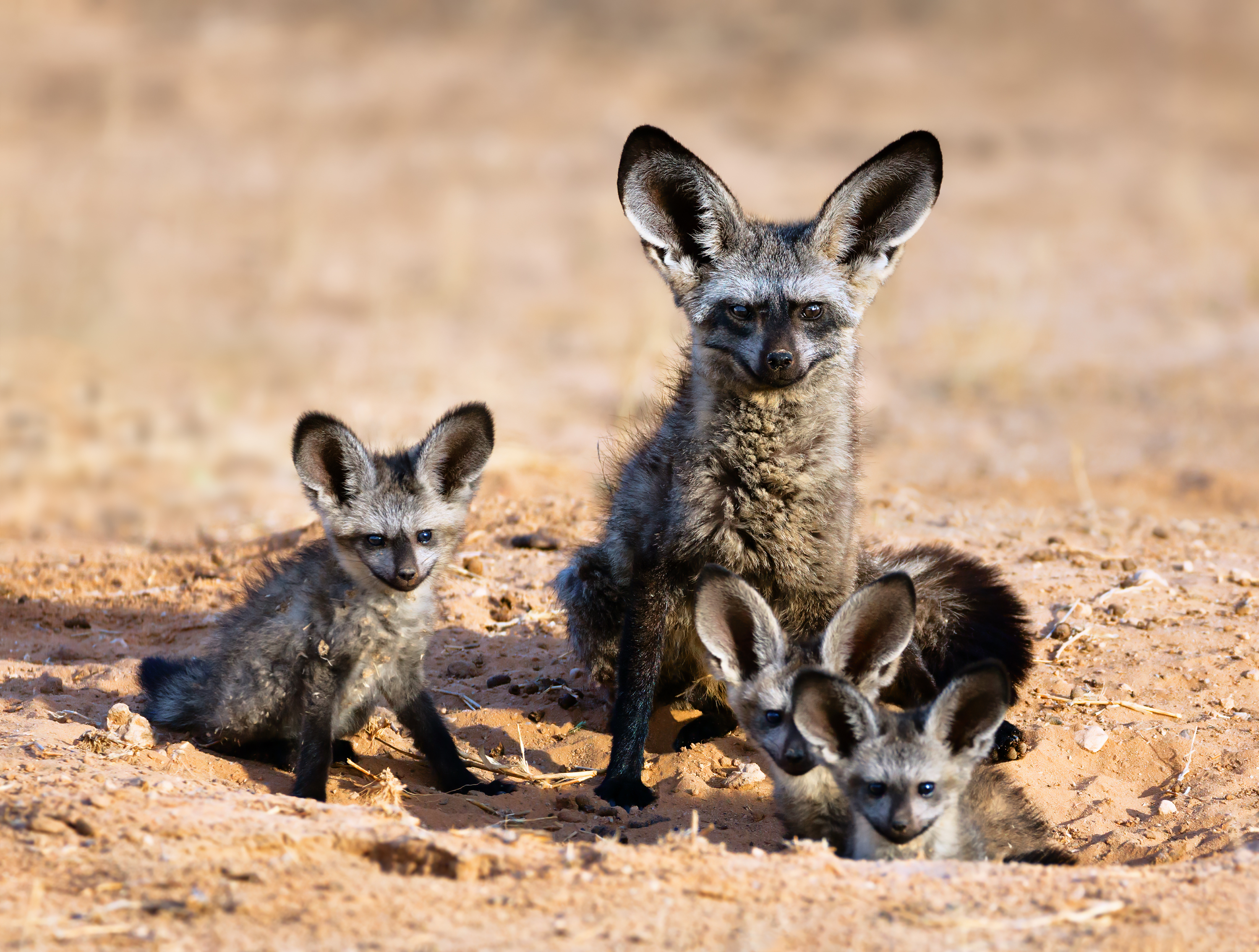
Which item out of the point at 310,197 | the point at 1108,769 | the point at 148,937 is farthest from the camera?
the point at 310,197

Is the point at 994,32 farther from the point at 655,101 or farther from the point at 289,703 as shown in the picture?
the point at 289,703

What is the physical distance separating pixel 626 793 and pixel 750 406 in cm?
156

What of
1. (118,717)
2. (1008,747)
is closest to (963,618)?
(1008,747)

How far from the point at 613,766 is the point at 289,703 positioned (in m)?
1.26

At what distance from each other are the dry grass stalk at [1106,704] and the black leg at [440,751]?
241 cm

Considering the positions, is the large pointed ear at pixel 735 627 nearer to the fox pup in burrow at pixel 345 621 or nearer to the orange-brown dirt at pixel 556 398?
the orange-brown dirt at pixel 556 398

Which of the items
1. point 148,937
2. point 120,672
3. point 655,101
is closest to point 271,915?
point 148,937

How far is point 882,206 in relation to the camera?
517 cm

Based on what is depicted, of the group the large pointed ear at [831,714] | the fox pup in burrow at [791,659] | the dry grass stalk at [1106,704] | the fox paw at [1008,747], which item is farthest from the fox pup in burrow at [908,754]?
the dry grass stalk at [1106,704]

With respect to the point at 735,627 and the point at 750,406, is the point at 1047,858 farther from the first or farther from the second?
the point at 750,406

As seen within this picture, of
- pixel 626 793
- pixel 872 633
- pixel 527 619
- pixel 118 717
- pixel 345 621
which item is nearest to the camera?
pixel 872 633

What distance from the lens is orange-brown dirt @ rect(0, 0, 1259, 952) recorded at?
3443mm

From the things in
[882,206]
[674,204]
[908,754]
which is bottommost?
[908,754]

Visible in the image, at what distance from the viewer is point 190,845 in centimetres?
354
